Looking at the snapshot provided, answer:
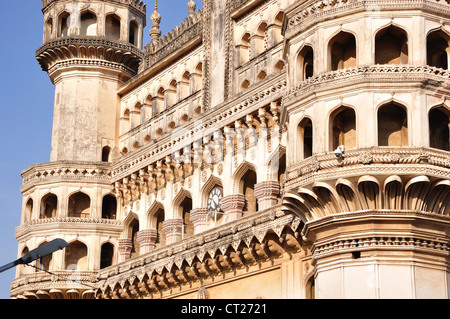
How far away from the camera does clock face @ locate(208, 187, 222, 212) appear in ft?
109

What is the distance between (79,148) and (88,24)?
16.7 ft

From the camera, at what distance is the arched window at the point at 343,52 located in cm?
2608

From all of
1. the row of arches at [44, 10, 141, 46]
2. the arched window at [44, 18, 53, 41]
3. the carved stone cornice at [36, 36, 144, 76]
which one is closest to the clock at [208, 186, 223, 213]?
the carved stone cornice at [36, 36, 144, 76]

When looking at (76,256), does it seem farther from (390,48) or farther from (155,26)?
(390,48)

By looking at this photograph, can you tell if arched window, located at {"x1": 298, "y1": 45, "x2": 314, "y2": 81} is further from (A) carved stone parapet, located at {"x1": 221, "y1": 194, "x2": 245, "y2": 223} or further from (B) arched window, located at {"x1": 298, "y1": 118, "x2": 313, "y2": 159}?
(A) carved stone parapet, located at {"x1": 221, "y1": 194, "x2": 245, "y2": 223}

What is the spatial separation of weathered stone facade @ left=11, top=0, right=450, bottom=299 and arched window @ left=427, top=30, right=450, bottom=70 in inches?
2.1

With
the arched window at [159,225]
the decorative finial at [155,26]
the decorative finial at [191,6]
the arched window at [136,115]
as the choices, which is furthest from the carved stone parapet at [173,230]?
the decorative finial at [155,26]

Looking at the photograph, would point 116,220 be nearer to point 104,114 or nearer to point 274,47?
point 104,114

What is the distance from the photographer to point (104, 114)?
40.3 metres

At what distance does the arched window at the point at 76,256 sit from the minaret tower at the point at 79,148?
0.04 metres

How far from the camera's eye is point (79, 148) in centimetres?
3966

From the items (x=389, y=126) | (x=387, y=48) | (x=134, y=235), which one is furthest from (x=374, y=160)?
(x=134, y=235)

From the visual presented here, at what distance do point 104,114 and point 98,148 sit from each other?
1402 mm
